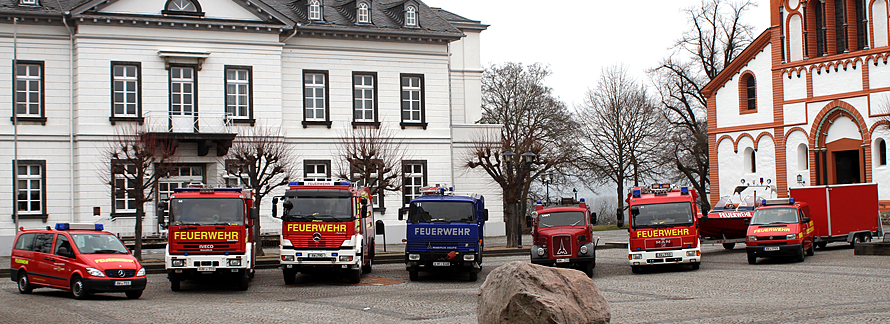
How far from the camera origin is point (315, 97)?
36500mm

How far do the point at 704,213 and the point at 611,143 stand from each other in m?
31.1

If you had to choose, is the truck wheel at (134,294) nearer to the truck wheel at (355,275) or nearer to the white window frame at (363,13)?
the truck wheel at (355,275)

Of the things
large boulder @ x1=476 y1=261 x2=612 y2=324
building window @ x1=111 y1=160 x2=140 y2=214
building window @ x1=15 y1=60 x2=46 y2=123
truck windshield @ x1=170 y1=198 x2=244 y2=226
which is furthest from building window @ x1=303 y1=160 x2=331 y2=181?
large boulder @ x1=476 y1=261 x2=612 y2=324

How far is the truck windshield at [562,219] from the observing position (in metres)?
22.8

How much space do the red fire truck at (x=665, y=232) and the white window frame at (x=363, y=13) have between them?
18.5 m

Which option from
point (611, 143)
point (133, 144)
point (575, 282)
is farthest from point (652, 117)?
point (575, 282)

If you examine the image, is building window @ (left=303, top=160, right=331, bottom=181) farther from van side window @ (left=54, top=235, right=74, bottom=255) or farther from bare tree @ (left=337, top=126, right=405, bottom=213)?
van side window @ (left=54, top=235, right=74, bottom=255)

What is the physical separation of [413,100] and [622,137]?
68.6 feet

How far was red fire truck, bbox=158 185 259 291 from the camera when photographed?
63.8 feet

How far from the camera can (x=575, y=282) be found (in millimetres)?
10375

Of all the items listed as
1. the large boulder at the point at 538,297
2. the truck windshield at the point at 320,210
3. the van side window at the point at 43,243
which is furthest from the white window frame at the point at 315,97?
the large boulder at the point at 538,297

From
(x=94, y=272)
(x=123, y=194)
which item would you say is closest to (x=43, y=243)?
(x=94, y=272)

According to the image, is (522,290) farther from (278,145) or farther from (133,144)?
(278,145)

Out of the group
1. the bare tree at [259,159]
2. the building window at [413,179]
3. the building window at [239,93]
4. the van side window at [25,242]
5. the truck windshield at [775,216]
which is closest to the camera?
the van side window at [25,242]
